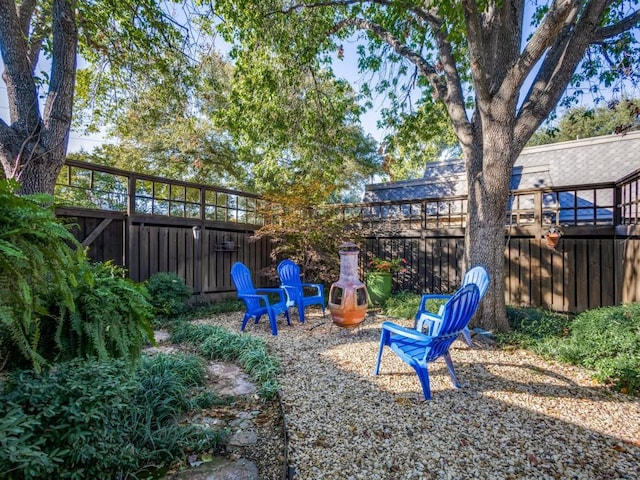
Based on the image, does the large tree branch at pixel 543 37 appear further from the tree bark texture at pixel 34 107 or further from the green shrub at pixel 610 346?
the tree bark texture at pixel 34 107

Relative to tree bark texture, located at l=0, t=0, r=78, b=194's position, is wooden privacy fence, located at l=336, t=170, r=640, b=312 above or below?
below

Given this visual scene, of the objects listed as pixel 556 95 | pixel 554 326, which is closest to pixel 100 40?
pixel 556 95

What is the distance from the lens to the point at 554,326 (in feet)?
13.9

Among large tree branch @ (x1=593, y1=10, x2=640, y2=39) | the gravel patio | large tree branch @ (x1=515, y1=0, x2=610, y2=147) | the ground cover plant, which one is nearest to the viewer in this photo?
the gravel patio

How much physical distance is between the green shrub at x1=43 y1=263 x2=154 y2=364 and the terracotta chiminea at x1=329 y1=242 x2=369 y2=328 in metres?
2.38

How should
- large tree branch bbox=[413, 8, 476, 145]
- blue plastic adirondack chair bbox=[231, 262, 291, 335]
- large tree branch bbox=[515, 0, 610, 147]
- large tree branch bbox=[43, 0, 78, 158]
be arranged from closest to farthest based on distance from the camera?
large tree branch bbox=[43, 0, 78, 158] < large tree branch bbox=[515, 0, 610, 147] < blue plastic adirondack chair bbox=[231, 262, 291, 335] < large tree branch bbox=[413, 8, 476, 145]

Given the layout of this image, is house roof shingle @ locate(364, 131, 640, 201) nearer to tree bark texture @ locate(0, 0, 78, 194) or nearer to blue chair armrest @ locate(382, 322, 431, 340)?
blue chair armrest @ locate(382, 322, 431, 340)

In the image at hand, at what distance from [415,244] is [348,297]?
3627mm

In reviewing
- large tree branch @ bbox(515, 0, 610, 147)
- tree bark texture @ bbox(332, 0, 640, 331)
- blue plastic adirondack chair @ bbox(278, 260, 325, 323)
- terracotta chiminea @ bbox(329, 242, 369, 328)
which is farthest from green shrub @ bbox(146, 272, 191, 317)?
large tree branch @ bbox(515, 0, 610, 147)

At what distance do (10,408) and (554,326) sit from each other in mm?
5207

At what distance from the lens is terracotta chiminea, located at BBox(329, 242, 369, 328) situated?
3883mm

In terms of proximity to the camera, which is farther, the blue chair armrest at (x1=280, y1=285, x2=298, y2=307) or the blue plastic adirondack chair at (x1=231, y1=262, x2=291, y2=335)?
the blue chair armrest at (x1=280, y1=285, x2=298, y2=307)

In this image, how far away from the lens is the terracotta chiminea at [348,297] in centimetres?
388

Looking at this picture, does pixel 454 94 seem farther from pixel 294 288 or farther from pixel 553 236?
pixel 294 288
